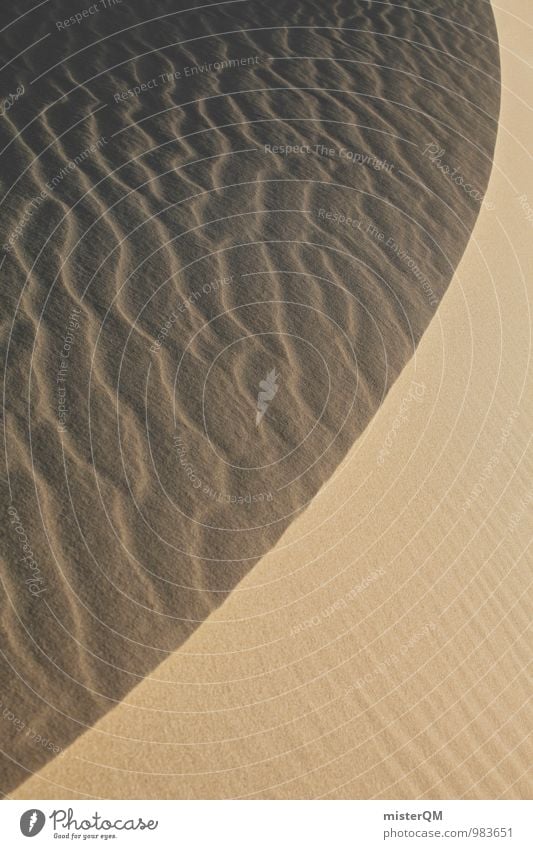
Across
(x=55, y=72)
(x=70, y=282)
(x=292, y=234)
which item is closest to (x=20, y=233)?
(x=70, y=282)
